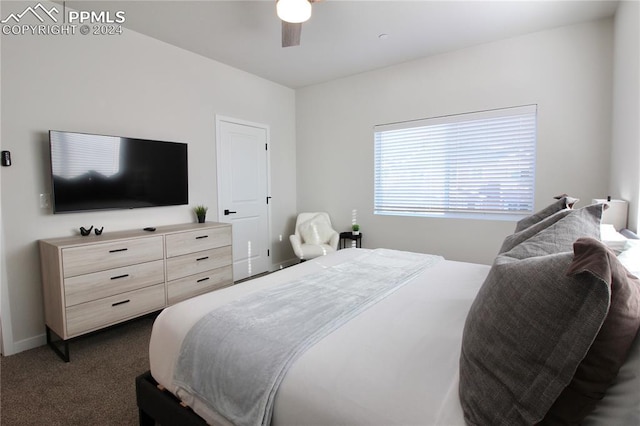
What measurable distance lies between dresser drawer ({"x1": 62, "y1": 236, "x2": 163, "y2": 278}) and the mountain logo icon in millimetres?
1810

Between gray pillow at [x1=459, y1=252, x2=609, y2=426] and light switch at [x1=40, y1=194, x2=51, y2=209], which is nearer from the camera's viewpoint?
gray pillow at [x1=459, y1=252, x2=609, y2=426]

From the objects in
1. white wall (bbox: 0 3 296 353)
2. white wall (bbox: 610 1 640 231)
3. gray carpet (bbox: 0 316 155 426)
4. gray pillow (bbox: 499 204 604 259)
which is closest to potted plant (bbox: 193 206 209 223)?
white wall (bbox: 0 3 296 353)

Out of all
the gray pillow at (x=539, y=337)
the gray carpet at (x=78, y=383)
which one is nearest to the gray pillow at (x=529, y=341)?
the gray pillow at (x=539, y=337)

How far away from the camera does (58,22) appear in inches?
104

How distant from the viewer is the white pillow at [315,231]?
14.8 feet

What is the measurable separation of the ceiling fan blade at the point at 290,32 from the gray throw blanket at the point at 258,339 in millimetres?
1943

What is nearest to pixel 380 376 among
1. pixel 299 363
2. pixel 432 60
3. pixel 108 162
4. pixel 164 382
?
pixel 299 363

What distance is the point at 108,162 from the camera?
283cm

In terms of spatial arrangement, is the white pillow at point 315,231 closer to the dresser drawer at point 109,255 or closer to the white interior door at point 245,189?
the white interior door at point 245,189

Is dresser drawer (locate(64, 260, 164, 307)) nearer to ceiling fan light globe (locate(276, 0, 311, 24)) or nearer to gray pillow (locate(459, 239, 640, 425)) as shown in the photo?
ceiling fan light globe (locate(276, 0, 311, 24))

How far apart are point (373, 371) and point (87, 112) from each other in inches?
125

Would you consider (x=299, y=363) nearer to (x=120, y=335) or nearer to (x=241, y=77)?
(x=120, y=335)

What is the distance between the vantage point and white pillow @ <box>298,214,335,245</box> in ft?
14.8

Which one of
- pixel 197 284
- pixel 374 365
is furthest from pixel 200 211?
pixel 374 365
